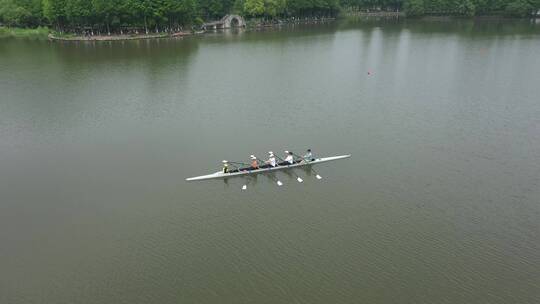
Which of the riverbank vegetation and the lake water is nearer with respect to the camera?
the lake water

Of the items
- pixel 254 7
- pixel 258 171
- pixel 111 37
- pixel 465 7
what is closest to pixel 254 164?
pixel 258 171

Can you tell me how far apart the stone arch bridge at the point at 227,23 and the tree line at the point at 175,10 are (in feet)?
6.68

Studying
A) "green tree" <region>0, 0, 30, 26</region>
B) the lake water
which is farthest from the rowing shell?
"green tree" <region>0, 0, 30, 26</region>

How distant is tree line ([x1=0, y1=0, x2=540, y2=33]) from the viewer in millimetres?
64125

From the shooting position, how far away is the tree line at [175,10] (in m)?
64.1

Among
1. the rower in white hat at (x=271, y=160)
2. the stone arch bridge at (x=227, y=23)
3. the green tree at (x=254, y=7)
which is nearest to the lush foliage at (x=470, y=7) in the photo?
the green tree at (x=254, y=7)

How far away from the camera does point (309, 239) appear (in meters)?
16.9

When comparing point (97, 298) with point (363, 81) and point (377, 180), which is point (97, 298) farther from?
point (363, 81)

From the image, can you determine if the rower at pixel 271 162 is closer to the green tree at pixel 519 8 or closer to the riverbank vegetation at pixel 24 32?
the riverbank vegetation at pixel 24 32

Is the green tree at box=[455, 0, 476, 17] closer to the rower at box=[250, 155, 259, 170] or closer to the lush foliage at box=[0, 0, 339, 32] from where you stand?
the lush foliage at box=[0, 0, 339, 32]

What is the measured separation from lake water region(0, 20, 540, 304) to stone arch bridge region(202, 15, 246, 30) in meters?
39.7

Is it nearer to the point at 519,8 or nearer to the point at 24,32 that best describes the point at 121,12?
the point at 24,32

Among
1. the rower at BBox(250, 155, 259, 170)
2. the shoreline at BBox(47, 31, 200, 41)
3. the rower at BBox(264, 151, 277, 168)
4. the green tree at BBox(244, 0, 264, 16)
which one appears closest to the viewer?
the rower at BBox(250, 155, 259, 170)

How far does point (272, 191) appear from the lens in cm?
2066
